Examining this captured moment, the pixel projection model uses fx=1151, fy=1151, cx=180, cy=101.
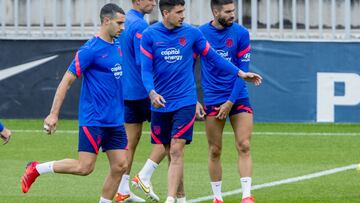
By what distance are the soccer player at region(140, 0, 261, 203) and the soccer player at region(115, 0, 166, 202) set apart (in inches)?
32.6

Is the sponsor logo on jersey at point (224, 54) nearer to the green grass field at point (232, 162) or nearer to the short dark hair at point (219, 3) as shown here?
the short dark hair at point (219, 3)

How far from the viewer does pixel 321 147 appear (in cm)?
1609

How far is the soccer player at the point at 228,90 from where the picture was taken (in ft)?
36.1

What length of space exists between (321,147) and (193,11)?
443cm

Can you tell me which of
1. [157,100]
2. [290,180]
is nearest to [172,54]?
[157,100]

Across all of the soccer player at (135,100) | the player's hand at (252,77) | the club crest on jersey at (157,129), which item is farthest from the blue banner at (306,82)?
the player's hand at (252,77)

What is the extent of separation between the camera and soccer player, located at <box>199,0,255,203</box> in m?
11.0

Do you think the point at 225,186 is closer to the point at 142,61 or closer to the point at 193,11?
the point at 142,61

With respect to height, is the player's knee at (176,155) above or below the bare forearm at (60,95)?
below

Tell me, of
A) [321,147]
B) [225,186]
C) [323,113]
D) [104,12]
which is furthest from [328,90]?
[104,12]

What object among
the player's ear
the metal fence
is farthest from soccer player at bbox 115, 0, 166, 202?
the metal fence

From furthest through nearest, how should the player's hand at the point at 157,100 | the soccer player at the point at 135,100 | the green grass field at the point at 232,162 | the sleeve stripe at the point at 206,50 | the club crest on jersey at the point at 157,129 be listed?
1. the green grass field at the point at 232,162
2. the soccer player at the point at 135,100
3. the club crest on jersey at the point at 157,129
4. the sleeve stripe at the point at 206,50
5. the player's hand at the point at 157,100

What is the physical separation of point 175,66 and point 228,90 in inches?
27.9

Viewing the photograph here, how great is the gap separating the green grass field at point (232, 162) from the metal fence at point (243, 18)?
1.60m
